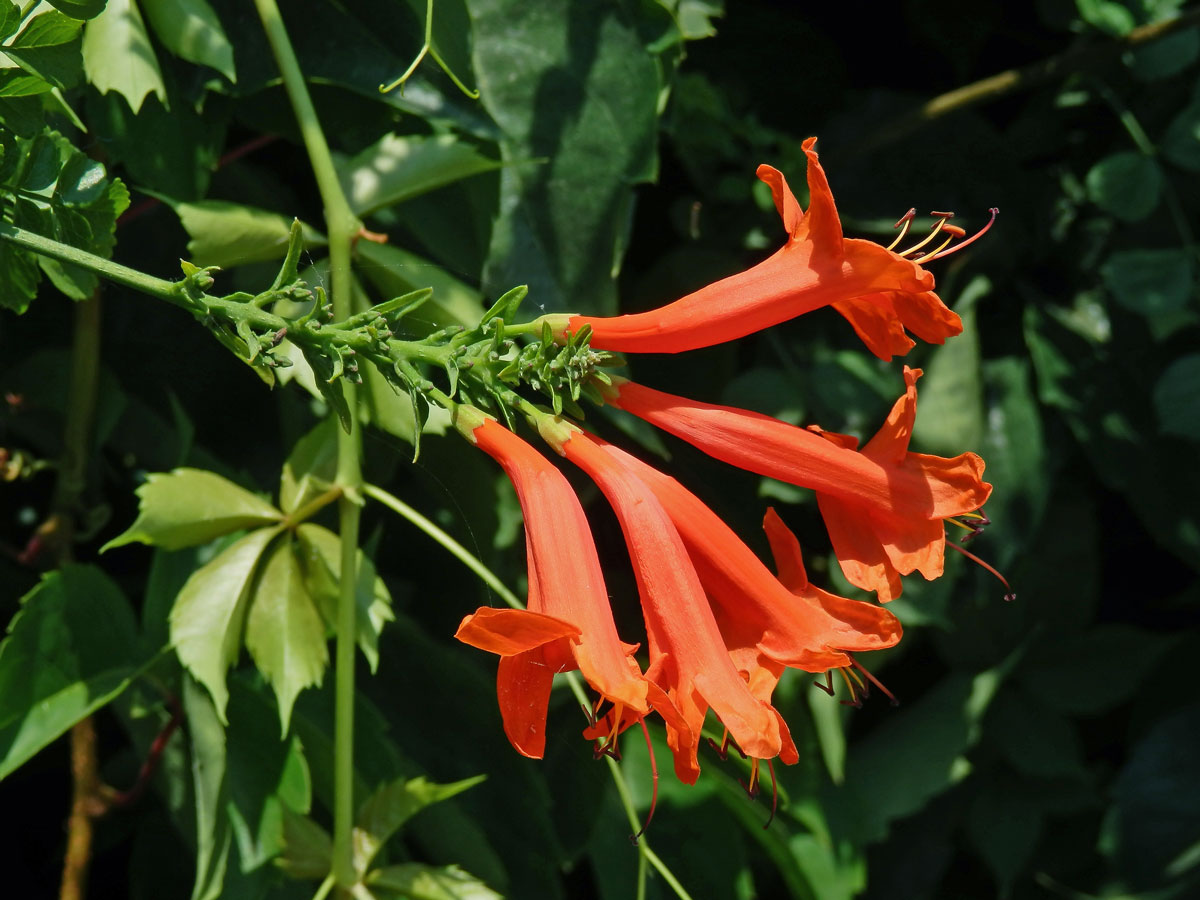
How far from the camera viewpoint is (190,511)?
719 mm

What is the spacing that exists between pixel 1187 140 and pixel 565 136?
68cm

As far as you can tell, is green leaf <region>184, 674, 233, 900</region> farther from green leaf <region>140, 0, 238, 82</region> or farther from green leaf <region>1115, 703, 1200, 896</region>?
green leaf <region>1115, 703, 1200, 896</region>

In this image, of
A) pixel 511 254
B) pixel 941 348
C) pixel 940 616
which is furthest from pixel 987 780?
pixel 511 254

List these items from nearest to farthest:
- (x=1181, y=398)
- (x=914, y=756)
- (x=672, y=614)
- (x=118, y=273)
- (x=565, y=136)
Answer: (x=118, y=273) < (x=672, y=614) < (x=565, y=136) < (x=1181, y=398) < (x=914, y=756)

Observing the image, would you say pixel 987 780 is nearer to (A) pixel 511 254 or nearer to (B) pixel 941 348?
(B) pixel 941 348

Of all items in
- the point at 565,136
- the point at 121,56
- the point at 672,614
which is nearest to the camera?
the point at 672,614

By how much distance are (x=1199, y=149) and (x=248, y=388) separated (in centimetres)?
99

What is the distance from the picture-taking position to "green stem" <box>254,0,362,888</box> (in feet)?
2.32

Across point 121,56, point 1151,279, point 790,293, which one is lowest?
point 1151,279

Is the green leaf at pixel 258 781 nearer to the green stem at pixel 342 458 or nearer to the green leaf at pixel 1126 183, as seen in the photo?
the green stem at pixel 342 458

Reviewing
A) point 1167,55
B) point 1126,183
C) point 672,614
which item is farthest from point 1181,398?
point 672,614

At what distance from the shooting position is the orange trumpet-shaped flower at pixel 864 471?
0.63 metres

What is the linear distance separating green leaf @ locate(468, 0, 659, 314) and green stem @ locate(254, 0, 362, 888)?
0.18 meters

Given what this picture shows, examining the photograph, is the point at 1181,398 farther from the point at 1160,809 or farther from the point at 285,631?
the point at 285,631
